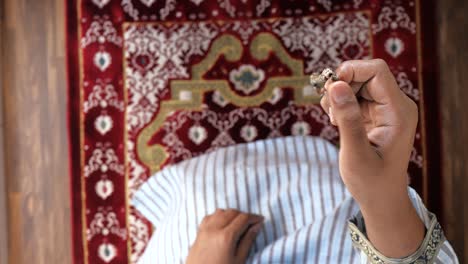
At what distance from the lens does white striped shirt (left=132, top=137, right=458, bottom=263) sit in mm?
908

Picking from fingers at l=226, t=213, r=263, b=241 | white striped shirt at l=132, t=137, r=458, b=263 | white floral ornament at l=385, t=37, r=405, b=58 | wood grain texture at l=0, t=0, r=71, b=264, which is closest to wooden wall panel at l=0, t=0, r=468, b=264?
wood grain texture at l=0, t=0, r=71, b=264

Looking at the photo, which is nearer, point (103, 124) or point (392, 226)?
point (392, 226)

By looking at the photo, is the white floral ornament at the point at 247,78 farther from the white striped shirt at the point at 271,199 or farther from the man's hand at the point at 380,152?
the man's hand at the point at 380,152

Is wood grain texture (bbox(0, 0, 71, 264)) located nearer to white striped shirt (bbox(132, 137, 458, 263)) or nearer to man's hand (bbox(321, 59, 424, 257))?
white striped shirt (bbox(132, 137, 458, 263))

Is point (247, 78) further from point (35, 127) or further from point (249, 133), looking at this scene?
point (35, 127)

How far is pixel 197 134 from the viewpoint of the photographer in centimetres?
135

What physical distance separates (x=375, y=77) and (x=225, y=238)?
53 cm

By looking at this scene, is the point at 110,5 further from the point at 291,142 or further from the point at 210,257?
the point at 210,257

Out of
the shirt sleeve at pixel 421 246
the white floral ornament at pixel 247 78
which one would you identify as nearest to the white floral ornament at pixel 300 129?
the white floral ornament at pixel 247 78

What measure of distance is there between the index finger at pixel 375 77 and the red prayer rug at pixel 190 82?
2.44ft

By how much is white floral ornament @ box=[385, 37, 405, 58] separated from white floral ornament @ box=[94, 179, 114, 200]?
73 centimetres

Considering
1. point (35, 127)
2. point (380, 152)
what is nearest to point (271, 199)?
point (380, 152)

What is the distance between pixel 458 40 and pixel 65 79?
933 mm

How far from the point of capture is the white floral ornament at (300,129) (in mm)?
1345
